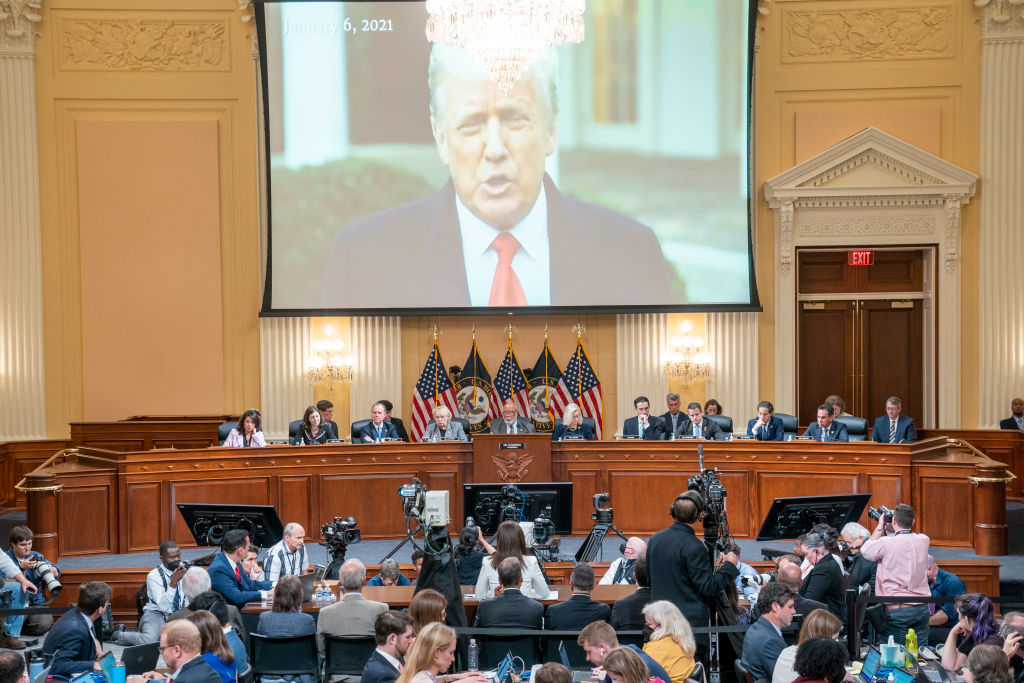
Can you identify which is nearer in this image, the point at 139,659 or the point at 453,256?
the point at 139,659

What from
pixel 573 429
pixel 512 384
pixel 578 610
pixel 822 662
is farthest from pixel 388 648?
pixel 512 384

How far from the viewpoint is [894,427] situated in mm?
13539

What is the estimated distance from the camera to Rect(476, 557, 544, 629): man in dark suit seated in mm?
7293

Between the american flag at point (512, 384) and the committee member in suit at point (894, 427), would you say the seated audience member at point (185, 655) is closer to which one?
the committee member in suit at point (894, 427)

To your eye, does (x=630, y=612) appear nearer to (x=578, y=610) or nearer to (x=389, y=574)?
(x=578, y=610)

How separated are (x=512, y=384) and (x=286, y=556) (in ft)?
22.2

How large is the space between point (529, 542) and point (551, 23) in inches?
182

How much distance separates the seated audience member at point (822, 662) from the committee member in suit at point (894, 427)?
867cm

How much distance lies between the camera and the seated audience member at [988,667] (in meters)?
5.51

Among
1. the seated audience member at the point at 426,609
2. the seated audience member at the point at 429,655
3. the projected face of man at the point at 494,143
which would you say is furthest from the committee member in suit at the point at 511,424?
the seated audience member at the point at 429,655

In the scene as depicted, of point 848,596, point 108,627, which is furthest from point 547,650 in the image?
point 108,627

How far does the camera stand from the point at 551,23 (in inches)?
401

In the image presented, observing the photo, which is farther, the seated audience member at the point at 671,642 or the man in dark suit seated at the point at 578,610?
the man in dark suit seated at the point at 578,610

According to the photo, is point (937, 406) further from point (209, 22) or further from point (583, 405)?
point (209, 22)
